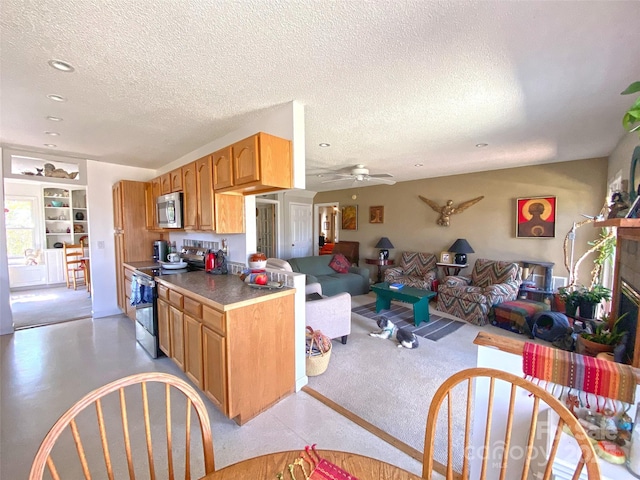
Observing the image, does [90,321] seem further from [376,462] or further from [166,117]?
[376,462]

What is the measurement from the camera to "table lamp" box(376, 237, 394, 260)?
6.05 meters

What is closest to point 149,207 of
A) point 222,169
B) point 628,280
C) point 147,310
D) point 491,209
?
point 147,310

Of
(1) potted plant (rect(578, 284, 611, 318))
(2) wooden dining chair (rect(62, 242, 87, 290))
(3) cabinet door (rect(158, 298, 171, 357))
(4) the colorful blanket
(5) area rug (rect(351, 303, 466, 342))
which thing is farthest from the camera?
(2) wooden dining chair (rect(62, 242, 87, 290))

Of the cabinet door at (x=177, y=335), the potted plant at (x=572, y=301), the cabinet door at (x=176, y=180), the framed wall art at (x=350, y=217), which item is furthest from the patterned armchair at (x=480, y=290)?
the cabinet door at (x=176, y=180)

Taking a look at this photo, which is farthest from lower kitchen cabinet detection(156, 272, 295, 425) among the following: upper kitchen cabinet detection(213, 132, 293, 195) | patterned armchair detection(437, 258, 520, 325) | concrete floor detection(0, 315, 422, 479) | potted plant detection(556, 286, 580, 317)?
potted plant detection(556, 286, 580, 317)

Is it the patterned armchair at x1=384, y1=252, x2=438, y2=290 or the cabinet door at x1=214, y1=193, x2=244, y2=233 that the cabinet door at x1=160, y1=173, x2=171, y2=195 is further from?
the patterned armchair at x1=384, y1=252, x2=438, y2=290

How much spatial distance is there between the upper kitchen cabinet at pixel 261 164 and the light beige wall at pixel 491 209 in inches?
161

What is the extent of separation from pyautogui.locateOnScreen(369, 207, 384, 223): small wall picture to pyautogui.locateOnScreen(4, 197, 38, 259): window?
7.56m

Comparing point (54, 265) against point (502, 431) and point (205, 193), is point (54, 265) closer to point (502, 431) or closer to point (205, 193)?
point (205, 193)

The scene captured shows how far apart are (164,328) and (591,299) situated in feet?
14.9

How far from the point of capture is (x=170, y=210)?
132 inches

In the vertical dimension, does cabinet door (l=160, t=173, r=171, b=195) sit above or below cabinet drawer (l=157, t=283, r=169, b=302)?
above

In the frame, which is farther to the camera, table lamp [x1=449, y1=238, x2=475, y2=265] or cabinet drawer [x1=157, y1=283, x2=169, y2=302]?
table lamp [x1=449, y1=238, x2=475, y2=265]

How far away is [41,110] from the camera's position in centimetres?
226
